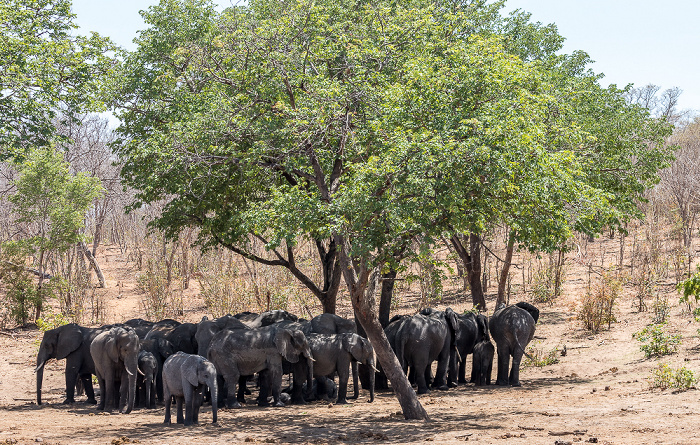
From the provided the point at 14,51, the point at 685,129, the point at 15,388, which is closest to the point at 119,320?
the point at 15,388

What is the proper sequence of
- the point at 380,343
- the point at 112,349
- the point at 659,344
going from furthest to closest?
the point at 659,344, the point at 112,349, the point at 380,343

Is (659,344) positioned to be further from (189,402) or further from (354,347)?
(189,402)

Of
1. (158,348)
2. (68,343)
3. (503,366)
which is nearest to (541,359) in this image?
(503,366)

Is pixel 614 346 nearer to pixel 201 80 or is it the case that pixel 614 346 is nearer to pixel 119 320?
pixel 201 80

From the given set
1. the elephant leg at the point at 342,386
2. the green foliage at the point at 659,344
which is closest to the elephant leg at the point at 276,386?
the elephant leg at the point at 342,386

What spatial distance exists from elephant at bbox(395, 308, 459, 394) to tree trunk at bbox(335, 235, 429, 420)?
10.4ft

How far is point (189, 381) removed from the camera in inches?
458

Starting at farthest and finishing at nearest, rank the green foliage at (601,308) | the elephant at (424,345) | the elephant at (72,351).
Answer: the green foliage at (601,308)
the elephant at (72,351)
the elephant at (424,345)

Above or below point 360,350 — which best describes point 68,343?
above

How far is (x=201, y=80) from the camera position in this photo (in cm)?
1564

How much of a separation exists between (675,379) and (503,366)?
4.22m

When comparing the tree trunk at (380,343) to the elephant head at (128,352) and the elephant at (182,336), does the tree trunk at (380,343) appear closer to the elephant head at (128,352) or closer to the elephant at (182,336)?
the elephant head at (128,352)

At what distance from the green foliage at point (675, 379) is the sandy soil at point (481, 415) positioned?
0.19m

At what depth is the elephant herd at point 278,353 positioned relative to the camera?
1386 centimetres
